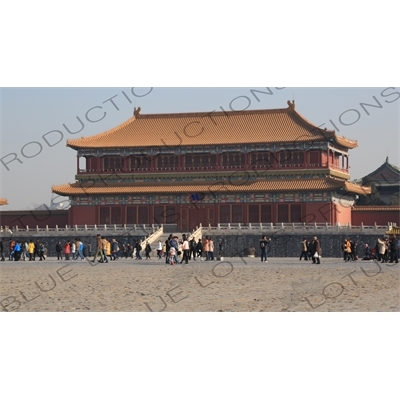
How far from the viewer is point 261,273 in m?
33.8

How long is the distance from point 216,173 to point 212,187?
3.96 feet

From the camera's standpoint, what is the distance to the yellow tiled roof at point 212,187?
2452 inches

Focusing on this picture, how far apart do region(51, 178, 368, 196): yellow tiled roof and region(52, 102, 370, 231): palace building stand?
64 mm

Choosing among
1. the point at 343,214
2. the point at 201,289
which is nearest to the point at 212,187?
the point at 343,214

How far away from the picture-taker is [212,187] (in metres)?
64.5

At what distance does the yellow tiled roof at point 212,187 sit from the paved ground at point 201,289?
82.9 feet

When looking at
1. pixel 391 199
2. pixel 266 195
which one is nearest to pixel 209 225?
pixel 266 195

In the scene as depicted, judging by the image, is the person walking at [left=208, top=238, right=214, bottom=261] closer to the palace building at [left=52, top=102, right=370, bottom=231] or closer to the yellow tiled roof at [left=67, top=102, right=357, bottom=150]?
the palace building at [left=52, top=102, right=370, bottom=231]

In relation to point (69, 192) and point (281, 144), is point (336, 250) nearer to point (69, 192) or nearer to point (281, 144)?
point (281, 144)

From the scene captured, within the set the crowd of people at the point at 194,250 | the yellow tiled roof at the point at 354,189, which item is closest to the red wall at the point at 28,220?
the crowd of people at the point at 194,250

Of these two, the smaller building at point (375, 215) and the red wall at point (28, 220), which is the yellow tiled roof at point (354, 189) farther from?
the red wall at point (28, 220)

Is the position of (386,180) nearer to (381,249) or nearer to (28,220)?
(28,220)

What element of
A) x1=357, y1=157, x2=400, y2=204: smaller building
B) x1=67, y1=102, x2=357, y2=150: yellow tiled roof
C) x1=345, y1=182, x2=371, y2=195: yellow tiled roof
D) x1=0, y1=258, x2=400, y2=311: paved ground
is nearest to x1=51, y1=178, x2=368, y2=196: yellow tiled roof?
x1=345, y1=182, x2=371, y2=195: yellow tiled roof

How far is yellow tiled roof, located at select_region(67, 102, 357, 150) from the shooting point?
214 feet
